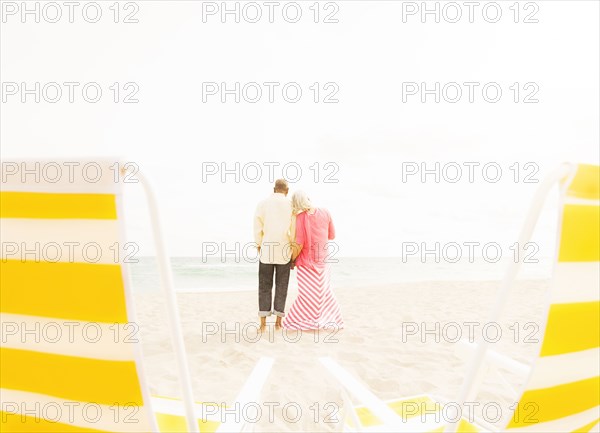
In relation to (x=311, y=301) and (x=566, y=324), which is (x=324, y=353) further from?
(x=566, y=324)

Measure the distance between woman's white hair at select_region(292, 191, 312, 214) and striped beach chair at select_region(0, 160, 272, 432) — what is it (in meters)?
3.76

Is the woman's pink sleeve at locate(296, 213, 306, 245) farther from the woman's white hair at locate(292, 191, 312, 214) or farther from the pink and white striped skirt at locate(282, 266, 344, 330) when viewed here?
the pink and white striped skirt at locate(282, 266, 344, 330)

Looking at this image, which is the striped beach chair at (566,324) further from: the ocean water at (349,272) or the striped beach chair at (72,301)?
the ocean water at (349,272)

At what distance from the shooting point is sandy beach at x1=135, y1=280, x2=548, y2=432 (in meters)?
2.80

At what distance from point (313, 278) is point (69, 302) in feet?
13.5

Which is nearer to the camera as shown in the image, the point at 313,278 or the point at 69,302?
the point at 69,302

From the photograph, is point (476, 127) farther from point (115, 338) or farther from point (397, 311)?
point (115, 338)

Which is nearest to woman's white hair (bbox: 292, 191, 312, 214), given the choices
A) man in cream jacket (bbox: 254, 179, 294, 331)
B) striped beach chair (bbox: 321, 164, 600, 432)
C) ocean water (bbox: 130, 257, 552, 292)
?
man in cream jacket (bbox: 254, 179, 294, 331)

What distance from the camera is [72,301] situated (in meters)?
0.83

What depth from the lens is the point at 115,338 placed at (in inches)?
32.2

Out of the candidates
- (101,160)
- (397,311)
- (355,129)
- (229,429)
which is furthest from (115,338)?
(355,129)

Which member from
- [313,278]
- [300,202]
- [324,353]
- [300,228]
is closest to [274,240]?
[300,228]

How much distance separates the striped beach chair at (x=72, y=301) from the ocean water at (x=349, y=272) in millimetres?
11974

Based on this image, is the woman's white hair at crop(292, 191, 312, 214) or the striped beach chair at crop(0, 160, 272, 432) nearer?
the striped beach chair at crop(0, 160, 272, 432)
